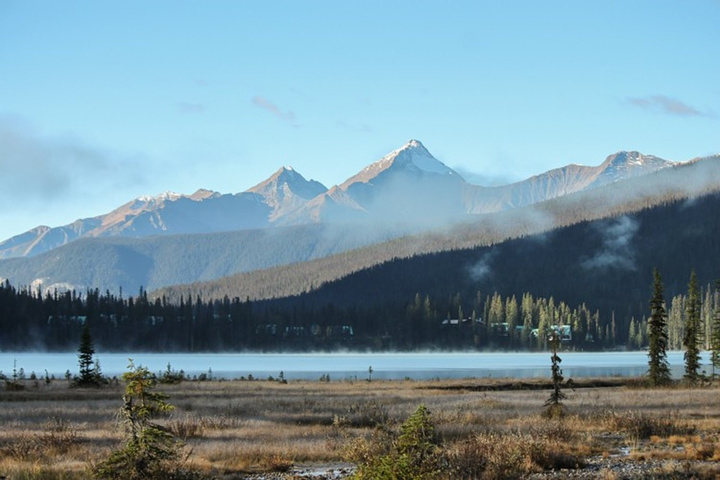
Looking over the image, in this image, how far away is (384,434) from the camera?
25.5 meters

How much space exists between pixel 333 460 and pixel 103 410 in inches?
785

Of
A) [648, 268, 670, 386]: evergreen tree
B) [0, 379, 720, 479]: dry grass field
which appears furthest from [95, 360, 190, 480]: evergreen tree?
[648, 268, 670, 386]: evergreen tree

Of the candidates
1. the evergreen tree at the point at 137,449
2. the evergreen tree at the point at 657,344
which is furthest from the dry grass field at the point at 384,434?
the evergreen tree at the point at 657,344

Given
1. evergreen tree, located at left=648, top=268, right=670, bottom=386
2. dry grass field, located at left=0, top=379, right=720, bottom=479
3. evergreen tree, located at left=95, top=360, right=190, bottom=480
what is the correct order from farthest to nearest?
evergreen tree, located at left=648, top=268, right=670, bottom=386, dry grass field, located at left=0, top=379, right=720, bottom=479, evergreen tree, located at left=95, top=360, right=190, bottom=480

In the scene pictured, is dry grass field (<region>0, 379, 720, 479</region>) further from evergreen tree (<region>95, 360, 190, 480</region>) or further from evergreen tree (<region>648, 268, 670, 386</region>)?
evergreen tree (<region>648, 268, 670, 386</region>)

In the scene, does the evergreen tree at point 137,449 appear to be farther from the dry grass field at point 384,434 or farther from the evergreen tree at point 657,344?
the evergreen tree at point 657,344

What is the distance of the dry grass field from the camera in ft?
81.7

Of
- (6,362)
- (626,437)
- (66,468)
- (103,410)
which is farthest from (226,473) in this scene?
(6,362)

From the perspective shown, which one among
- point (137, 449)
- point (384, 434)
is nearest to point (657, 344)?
point (384, 434)

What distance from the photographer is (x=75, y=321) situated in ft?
639

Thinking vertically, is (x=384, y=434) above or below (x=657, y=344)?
below

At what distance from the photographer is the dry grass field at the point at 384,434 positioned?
24.9 metres

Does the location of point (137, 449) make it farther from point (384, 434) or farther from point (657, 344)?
point (657, 344)

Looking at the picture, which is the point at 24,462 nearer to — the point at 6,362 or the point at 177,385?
the point at 177,385
